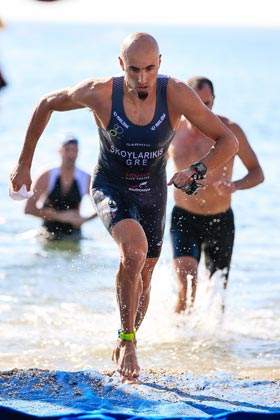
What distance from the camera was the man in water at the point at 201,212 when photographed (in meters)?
7.51

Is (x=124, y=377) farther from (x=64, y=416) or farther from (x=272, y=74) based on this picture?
(x=272, y=74)

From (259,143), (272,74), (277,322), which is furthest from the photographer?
(272,74)

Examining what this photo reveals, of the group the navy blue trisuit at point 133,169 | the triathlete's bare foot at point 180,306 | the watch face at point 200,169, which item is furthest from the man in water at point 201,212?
the watch face at point 200,169

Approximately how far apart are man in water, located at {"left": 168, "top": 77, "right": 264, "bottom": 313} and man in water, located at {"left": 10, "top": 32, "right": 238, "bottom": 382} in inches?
60.2

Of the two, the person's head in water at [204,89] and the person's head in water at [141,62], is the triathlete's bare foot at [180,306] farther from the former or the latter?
the person's head in water at [141,62]

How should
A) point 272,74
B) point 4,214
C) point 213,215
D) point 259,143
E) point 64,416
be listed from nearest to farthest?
1. point 64,416
2. point 213,215
3. point 4,214
4. point 259,143
5. point 272,74

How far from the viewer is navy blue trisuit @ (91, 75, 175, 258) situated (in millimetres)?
5773

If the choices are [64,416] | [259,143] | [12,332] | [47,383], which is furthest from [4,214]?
[259,143]

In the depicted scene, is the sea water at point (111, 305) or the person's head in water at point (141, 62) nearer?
the person's head in water at point (141, 62)

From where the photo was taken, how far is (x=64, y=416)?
489cm

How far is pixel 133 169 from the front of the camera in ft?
19.4

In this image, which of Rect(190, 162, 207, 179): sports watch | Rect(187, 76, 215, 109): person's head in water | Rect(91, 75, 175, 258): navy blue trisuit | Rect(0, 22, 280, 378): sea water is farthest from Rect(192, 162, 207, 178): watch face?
Rect(187, 76, 215, 109): person's head in water

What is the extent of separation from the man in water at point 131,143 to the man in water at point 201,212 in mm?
1529

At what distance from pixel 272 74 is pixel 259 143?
129 ft
